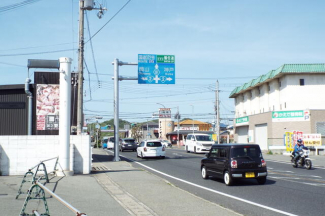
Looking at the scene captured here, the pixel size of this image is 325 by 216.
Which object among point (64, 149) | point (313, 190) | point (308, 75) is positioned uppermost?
point (308, 75)

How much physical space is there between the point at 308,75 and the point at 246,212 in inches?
1473

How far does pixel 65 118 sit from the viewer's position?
631 inches

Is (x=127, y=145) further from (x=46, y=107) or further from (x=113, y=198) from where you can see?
(x=113, y=198)

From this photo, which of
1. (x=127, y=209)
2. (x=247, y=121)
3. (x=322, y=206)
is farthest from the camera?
(x=247, y=121)

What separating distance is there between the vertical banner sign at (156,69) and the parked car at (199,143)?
10.3 meters

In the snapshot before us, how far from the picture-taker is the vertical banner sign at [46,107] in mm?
24359

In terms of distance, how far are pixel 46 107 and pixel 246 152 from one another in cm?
1540

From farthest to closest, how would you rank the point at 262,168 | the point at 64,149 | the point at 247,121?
the point at 247,121 → the point at 64,149 → the point at 262,168

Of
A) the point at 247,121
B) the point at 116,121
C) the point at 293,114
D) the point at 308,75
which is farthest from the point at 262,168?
the point at 247,121

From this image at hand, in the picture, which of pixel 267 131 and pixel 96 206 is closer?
pixel 96 206

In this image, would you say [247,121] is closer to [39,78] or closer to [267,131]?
[267,131]

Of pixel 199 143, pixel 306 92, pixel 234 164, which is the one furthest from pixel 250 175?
pixel 306 92

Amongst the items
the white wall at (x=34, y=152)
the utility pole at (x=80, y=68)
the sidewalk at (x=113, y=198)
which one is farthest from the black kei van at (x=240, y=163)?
the utility pole at (x=80, y=68)

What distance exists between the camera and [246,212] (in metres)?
8.95
